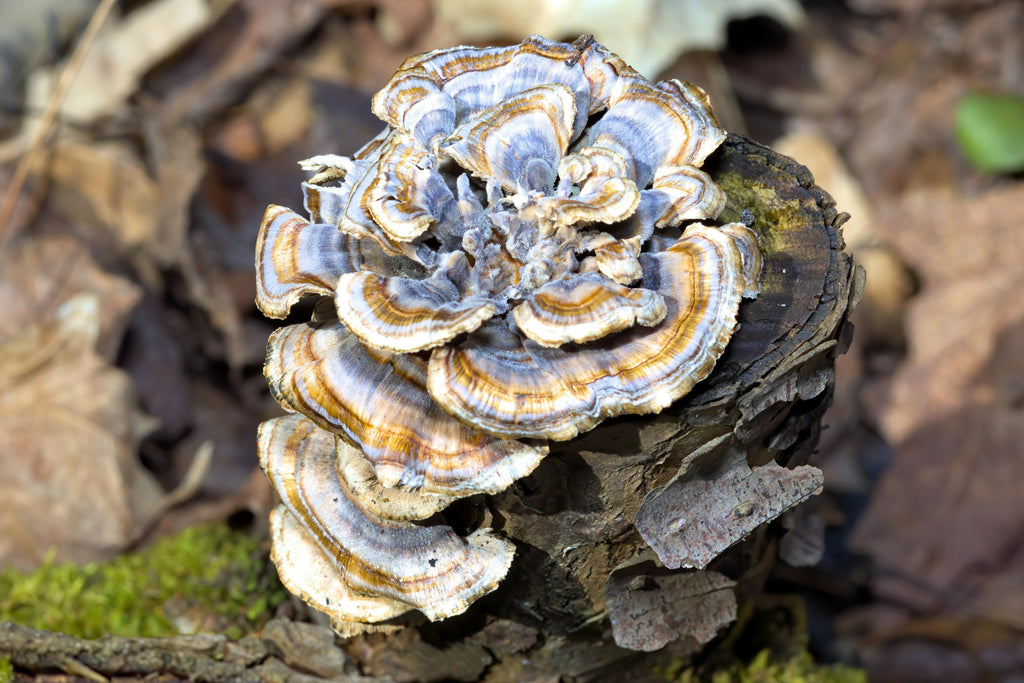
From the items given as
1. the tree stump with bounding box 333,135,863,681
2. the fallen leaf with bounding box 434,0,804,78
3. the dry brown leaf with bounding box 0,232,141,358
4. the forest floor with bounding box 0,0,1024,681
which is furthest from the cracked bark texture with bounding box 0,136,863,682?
the fallen leaf with bounding box 434,0,804,78

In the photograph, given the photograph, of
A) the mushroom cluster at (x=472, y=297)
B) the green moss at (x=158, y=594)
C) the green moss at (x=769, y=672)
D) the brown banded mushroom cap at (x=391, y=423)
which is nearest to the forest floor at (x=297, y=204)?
the green moss at (x=158, y=594)

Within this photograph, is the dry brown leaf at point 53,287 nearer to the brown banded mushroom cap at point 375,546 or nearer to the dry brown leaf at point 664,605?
the brown banded mushroom cap at point 375,546

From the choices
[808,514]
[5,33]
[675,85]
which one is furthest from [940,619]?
[5,33]

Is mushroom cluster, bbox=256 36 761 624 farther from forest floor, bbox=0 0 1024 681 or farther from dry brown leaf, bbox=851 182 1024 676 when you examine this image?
dry brown leaf, bbox=851 182 1024 676

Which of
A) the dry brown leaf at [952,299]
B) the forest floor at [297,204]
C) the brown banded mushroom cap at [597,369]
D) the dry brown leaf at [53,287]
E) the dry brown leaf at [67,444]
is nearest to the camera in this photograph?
the brown banded mushroom cap at [597,369]

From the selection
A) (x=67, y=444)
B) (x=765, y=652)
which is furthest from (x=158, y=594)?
(x=765, y=652)

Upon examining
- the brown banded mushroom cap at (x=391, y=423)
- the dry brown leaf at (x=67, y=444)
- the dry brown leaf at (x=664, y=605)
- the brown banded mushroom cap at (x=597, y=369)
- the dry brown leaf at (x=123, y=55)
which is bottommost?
the dry brown leaf at (x=67, y=444)

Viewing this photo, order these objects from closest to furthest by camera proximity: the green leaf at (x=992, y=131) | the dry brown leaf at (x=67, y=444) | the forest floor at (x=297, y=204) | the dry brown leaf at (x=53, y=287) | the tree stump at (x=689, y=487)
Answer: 1. the tree stump at (x=689, y=487)
2. the dry brown leaf at (x=67, y=444)
3. the forest floor at (x=297, y=204)
4. the dry brown leaf at (x=53, y=287)
5. the green leaf at (x=992, y=131)
